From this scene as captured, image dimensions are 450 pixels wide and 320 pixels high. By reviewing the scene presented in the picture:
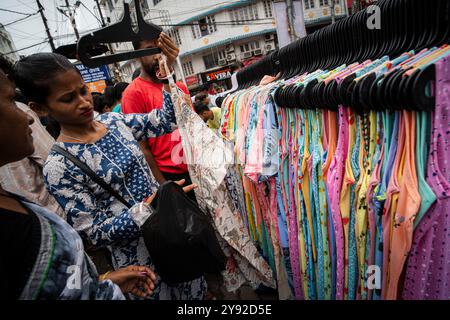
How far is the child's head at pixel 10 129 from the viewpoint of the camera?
0.55m

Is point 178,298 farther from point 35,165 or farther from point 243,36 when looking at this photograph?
point 243,36

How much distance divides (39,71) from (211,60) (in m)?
23.3

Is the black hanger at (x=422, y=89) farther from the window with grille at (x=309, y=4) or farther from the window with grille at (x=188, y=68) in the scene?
the window with grille at (x=188, y=68)

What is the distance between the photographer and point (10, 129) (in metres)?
0.56

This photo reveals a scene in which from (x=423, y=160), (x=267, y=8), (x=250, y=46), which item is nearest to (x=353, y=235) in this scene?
(x=423, y=160)

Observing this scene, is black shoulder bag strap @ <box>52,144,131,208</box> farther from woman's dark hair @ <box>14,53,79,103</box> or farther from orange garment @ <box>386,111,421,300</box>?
orange garment @ <box>386,111,421,300</box>

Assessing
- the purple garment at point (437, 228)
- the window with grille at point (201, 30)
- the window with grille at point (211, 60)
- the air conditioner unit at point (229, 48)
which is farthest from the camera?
the window with grille at point (211, 60)

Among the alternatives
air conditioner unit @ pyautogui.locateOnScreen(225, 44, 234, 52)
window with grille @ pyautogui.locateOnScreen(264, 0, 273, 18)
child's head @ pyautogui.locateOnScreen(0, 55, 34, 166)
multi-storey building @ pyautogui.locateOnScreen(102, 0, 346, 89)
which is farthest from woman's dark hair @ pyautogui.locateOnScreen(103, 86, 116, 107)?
air conditioner unit @ pyautogui.locateOnScreen(225, 44, 234, 52)

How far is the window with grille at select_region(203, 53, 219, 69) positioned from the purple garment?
23358 mm

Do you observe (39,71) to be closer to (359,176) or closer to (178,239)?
(178,239)

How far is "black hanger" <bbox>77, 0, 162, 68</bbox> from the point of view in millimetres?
970

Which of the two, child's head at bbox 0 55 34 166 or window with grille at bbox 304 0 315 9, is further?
window with grille at bbox 304 0 315 9

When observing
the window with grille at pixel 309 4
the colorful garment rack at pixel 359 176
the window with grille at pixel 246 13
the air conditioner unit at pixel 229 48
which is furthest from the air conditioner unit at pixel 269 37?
the colorful garment rack at pixel 359 176

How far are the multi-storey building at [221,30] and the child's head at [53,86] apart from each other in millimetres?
16897
